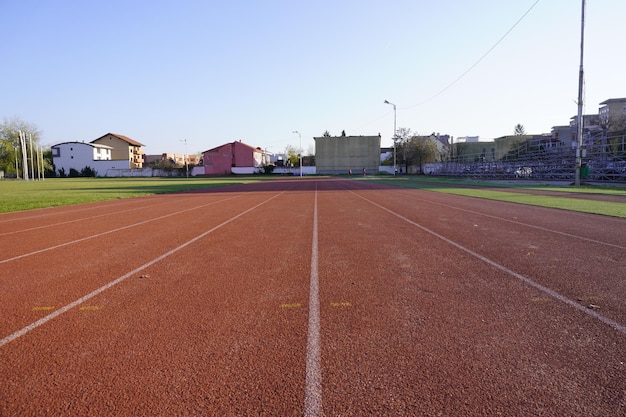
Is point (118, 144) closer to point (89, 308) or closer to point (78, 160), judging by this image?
point (78, 160)

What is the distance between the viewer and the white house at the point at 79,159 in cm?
9500

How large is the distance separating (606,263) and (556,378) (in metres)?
4.74

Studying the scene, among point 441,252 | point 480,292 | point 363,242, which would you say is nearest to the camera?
point 480,292

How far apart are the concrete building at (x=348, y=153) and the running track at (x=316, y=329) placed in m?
85.3

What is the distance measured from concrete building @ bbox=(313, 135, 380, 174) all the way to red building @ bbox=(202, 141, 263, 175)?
59.1 ft

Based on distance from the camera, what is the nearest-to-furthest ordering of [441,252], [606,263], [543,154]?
[606,263]
[441,252]
[543,154]

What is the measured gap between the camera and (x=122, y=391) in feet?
9.20

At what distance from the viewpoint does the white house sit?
95.0m

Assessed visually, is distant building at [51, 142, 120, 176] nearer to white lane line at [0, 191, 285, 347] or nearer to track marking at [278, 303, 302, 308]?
white lane line at [0, 191, 285, 347]

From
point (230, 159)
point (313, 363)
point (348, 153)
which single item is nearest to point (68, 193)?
point (313, 363)

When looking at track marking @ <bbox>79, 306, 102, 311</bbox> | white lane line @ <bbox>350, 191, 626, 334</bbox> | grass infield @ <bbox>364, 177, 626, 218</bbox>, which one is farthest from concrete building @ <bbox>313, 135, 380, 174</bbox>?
track marking @ <bbox>79, 306, 102, 311</bbox>

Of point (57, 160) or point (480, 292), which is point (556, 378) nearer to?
point (480, 292)

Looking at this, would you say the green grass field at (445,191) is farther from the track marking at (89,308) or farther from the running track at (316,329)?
the track marking at (89,308)

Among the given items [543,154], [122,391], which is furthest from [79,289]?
[543,154]
